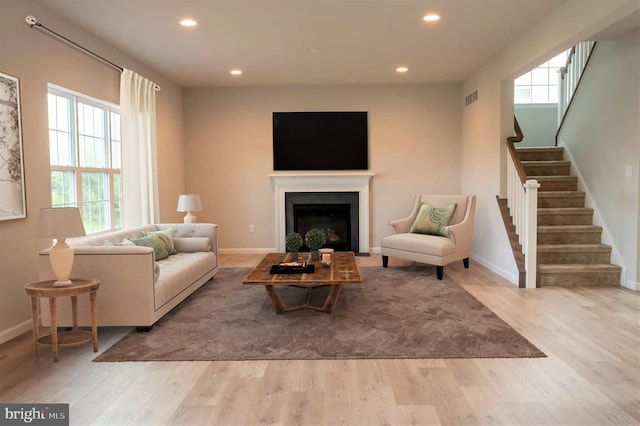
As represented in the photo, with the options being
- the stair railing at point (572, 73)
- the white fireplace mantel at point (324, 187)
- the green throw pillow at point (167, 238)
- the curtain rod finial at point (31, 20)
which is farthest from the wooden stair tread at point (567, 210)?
the curtain rod finial at point (31, 20)

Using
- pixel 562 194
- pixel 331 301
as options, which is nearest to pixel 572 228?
pixel 562 194

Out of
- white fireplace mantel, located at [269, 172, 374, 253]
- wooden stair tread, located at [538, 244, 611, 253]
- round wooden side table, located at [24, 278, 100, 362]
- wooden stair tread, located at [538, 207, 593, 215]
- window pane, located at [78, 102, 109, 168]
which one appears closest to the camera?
round wooden side table, located at [24, 278, 100, 362]

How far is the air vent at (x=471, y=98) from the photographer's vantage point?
21.5 ft

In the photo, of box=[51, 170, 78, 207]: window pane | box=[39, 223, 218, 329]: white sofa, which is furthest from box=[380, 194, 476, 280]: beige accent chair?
box=[51, 170, 78, 207]: window pane

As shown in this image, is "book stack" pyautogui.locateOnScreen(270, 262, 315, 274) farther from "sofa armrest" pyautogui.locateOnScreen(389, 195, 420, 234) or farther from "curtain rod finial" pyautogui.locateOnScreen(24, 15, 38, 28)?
"curtain rod finial" pyautogui.locateOnScreen(24, 15, 38, 28)

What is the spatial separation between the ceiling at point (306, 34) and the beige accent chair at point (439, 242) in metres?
1.85

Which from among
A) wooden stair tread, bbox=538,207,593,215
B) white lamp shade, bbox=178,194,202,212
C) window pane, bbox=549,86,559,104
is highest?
window pane, bbox=549,86,559,104

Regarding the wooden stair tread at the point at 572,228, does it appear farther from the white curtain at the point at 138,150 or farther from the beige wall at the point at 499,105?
the white curtain at the point at 138,150

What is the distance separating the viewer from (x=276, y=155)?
24.2 ft

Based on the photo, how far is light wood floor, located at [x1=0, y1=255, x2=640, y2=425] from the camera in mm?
2254

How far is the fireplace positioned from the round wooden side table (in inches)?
166

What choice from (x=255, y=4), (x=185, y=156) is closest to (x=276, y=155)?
(x=185, y=156)

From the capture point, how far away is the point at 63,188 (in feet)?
14.2

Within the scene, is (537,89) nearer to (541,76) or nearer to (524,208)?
(541,76)
